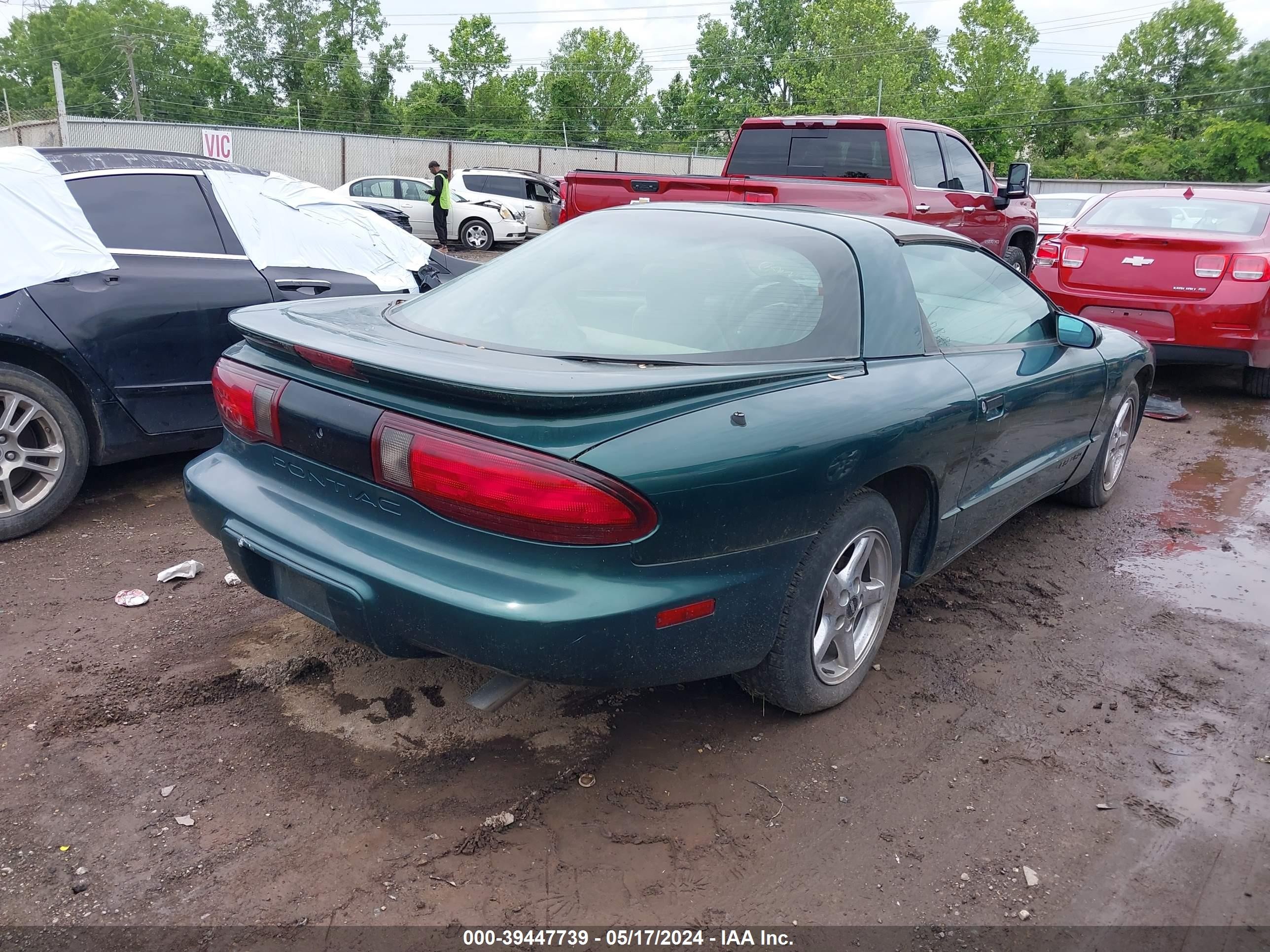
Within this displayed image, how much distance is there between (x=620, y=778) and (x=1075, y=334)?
9.11 ft

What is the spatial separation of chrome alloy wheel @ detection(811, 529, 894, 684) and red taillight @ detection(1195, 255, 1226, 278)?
5576mm

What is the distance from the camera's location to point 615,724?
2945 millimetres

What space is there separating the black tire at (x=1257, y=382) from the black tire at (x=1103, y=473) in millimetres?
3319

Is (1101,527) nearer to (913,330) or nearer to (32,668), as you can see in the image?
(913,330)

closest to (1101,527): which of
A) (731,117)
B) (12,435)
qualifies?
(12,435)

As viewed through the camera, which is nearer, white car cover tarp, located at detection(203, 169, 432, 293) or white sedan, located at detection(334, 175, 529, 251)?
white car cover tarp, located at detection(203, 169, 432, 293)

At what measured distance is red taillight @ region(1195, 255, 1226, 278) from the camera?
711 cm

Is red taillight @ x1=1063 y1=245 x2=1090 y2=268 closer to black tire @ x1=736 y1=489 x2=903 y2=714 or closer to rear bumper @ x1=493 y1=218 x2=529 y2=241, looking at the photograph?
black tire @ x1=736 y1=489 x2=903 y2=714

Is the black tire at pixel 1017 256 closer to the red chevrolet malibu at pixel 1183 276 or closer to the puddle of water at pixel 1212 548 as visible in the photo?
the red chevrolet malibu at pixel 1183 276

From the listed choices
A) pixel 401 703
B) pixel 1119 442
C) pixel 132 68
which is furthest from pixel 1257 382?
pixel 132 68

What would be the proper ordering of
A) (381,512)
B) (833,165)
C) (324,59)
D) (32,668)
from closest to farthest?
(381,512), (32,668), (833,165), (324,59)

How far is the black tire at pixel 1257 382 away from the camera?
7.75m

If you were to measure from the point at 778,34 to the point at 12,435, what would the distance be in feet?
272

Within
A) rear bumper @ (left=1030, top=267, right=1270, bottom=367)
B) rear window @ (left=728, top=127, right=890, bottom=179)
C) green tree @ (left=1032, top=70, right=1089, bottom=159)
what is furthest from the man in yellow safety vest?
green tree @ (left=1032, top=70, right=1089, bottom=159)
